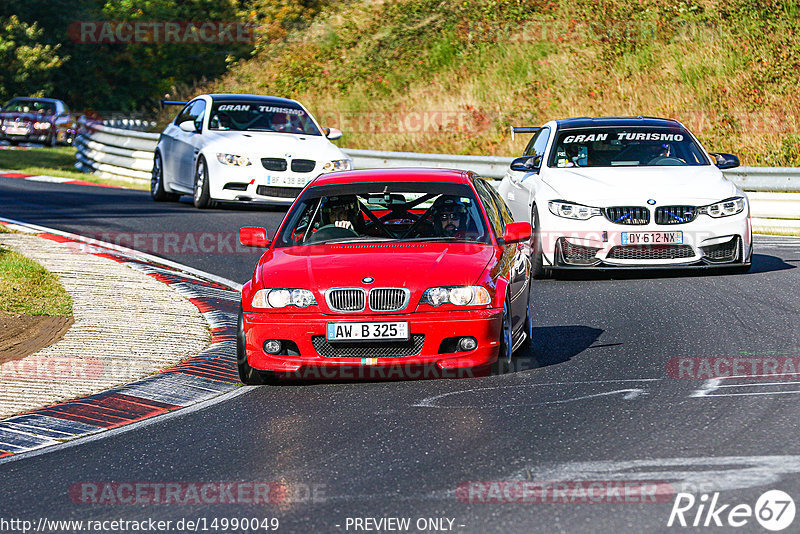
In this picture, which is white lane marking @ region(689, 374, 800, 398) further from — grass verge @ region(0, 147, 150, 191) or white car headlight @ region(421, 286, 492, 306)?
grass verge @ region(0, 147, 150, 191)

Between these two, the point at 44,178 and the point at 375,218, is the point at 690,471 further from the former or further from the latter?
the point at 44,178

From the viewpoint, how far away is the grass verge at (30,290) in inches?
438

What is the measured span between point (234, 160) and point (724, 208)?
→ 8.17 m

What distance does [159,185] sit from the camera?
21.2 metres

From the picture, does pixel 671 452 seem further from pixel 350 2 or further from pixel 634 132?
pixel 350 2

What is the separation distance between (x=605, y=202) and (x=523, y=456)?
6.85m

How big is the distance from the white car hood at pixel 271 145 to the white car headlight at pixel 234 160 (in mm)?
68

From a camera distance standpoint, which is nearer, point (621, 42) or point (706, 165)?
point (706, 165)

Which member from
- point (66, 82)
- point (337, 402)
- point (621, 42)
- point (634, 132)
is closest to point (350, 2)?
point (621, 42)

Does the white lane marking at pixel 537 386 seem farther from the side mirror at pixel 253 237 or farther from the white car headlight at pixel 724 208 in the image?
the white car headlight at pixel 724 208

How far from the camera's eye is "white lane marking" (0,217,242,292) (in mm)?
13386

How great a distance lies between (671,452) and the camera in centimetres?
636

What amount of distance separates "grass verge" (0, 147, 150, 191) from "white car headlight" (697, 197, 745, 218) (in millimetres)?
14921

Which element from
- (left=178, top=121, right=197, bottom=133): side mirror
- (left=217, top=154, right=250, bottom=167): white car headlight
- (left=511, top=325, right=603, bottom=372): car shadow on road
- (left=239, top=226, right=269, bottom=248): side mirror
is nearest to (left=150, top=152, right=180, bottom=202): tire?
(left=178, top=121, right=197, bottom=133): side mirror
